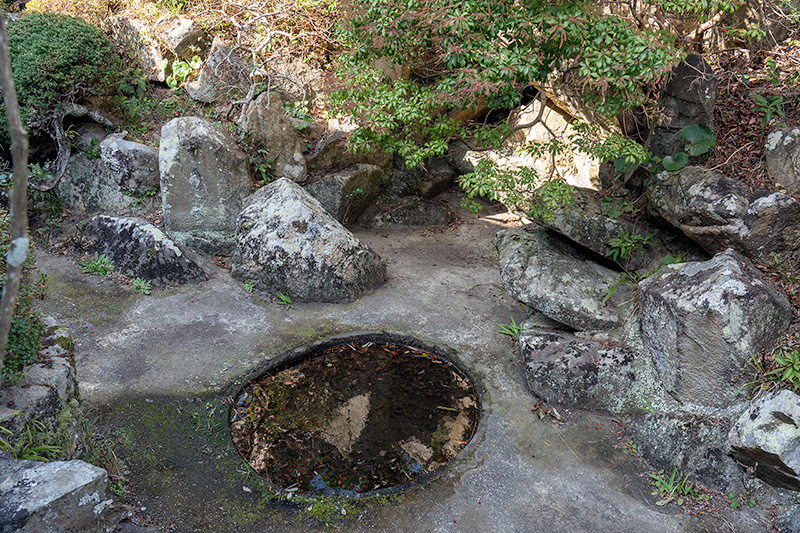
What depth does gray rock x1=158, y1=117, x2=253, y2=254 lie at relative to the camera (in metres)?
7.81

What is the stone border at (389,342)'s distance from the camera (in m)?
4.49

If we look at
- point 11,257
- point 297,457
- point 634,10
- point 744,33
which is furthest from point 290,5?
point 11,257

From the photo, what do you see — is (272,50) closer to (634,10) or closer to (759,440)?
(634,10)

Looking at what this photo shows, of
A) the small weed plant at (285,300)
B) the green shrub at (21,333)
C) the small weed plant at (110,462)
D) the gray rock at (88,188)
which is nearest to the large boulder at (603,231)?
the small weed plant at (285,300)

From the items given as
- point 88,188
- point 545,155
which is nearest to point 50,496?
point 88,188

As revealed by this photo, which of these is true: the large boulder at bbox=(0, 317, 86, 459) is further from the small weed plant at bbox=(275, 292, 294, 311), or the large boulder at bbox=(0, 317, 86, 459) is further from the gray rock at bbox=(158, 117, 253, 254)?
the gray rock at bbox=(158, 117, 253, 254)

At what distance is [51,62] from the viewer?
25.8 ft

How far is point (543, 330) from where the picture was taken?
604 centimetres

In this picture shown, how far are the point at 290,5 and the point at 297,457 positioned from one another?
777cm

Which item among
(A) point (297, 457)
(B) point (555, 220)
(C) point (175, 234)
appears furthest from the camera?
(C) point (175, 234)

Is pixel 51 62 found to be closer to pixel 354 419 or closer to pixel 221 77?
pixel 221 77

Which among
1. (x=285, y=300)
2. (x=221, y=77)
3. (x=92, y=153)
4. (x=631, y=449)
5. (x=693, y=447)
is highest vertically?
(x=221, y=77)

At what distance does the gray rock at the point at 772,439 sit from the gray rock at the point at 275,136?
6.80m

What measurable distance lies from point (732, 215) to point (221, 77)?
7868 mm
